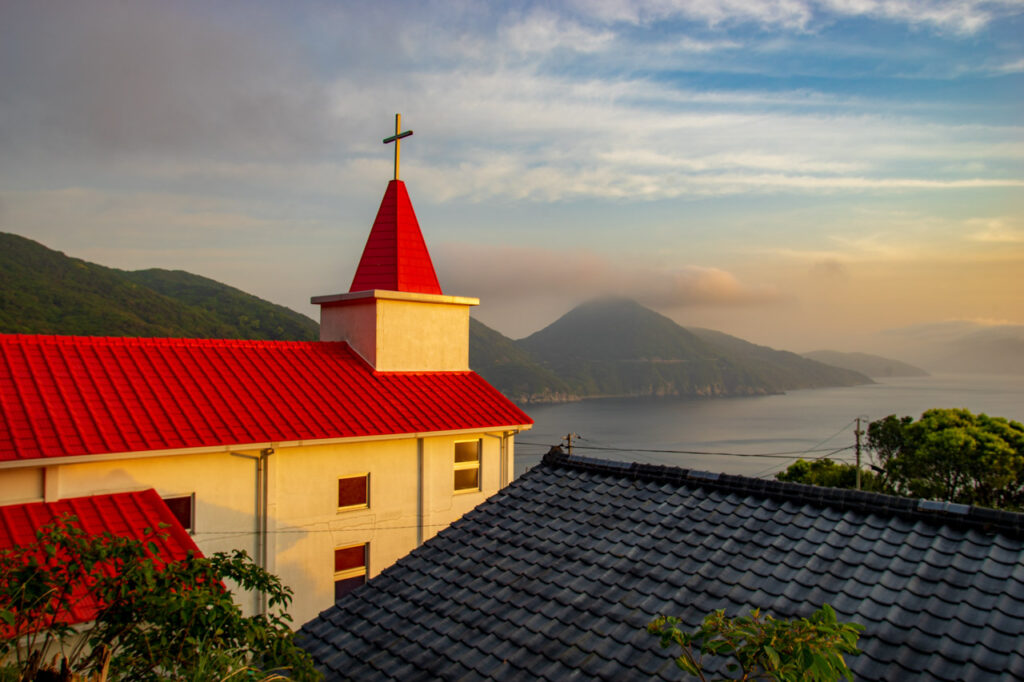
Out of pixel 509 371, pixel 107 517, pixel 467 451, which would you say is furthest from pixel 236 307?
pixel 107 517

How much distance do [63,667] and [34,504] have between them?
28.5 feet

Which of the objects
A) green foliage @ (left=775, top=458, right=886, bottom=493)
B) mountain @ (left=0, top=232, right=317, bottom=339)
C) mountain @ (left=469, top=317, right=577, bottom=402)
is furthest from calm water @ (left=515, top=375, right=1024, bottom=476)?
mountain @ (left=0, top=232, right=317, bottom=339)

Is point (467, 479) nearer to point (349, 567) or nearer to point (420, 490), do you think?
point (420, 490)

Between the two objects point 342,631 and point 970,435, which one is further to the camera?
point 970,435

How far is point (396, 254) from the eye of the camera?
64.8ft

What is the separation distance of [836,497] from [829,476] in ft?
81.9

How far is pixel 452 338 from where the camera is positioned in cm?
1981

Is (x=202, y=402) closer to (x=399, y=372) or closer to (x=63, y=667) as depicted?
(x=399, y=372)

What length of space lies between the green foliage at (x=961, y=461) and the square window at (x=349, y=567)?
74.2ft

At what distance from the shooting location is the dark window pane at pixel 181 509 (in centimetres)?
1271

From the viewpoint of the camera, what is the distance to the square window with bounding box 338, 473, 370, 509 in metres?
15.1

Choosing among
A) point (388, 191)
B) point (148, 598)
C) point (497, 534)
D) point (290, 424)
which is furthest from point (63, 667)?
point (388, 191)

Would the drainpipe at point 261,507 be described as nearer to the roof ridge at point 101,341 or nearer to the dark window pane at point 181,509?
the dark window pane at point 181,509

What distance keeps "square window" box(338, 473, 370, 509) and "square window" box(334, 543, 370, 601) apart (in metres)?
0.92
